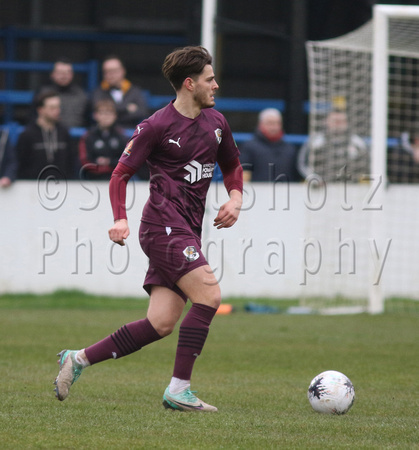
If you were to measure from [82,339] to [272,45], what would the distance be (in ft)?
39.0

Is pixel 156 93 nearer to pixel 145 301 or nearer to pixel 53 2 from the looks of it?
pixel 53 2

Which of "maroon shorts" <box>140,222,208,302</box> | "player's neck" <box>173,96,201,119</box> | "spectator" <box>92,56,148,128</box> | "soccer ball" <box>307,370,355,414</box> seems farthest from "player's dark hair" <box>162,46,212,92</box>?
"spectator" <box>92,56,148,128</box>

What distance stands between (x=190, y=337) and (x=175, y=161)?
1036mm

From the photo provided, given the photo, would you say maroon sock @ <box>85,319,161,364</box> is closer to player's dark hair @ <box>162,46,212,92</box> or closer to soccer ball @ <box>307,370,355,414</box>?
soccer ball @ <box>307,370,355,414</box>

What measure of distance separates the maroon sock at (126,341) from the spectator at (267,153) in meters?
7.39

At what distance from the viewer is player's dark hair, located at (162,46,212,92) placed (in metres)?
5.58

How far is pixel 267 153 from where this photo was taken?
13.0m

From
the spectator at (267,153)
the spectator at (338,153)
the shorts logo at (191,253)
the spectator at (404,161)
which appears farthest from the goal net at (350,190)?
the shorts logo at (191,253)

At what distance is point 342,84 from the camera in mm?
12688

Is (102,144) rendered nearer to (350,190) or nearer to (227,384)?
(350,190)

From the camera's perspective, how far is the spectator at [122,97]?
42.8 ft

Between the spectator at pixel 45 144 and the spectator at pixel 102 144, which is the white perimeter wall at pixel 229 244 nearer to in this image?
the spectator at pixel 102 144

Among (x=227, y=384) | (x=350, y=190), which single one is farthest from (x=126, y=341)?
(x=350, y=190)

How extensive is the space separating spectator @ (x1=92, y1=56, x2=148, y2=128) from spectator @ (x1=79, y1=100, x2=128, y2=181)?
43 centimetres
